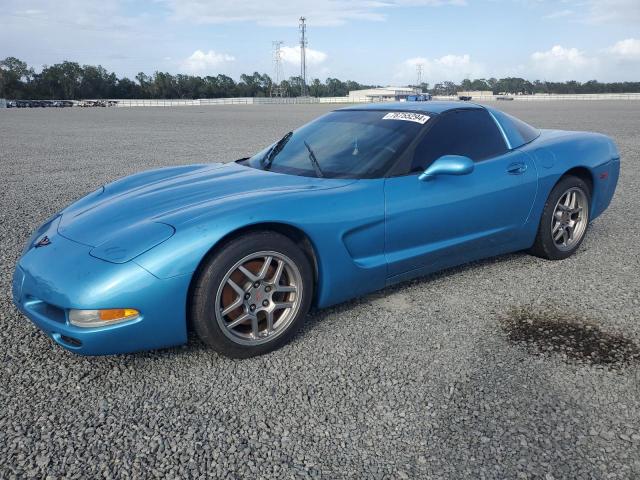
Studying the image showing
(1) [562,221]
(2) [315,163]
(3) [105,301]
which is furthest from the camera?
(1) [562,221]

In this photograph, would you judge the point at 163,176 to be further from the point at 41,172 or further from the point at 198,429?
the point at 41,172

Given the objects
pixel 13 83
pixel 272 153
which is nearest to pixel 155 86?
pixel 13 83

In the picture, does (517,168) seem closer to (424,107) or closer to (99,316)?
(424,107)

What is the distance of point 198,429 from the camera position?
227cm

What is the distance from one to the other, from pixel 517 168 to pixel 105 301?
284 centimetres

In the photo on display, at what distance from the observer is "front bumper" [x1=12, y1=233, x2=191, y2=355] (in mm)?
2445

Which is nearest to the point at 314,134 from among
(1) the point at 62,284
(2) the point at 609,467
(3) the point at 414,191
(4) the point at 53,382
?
(3) the point at 414,191

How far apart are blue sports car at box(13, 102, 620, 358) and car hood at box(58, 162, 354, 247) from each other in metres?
0.01

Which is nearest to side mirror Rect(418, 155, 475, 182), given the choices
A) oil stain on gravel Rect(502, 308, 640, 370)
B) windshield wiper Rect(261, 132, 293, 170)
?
oil stain on gravel Rect(502, 308, 640, 370)

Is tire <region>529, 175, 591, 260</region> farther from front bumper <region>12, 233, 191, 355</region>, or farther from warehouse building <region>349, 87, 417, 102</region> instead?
warehouse building <region>349, 87, 417, 102</region>

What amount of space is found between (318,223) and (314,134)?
1.25 m

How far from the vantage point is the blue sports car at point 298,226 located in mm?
2525

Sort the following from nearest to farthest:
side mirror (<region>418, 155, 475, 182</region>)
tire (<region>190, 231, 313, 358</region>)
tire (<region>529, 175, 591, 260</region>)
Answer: tire (<region>190, 231, 313, 358</region>), side mirror (<region>418, 155, 475, 182</region>), tire (<region>529, 175, 591, 260</region>)

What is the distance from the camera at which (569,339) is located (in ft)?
9.88
